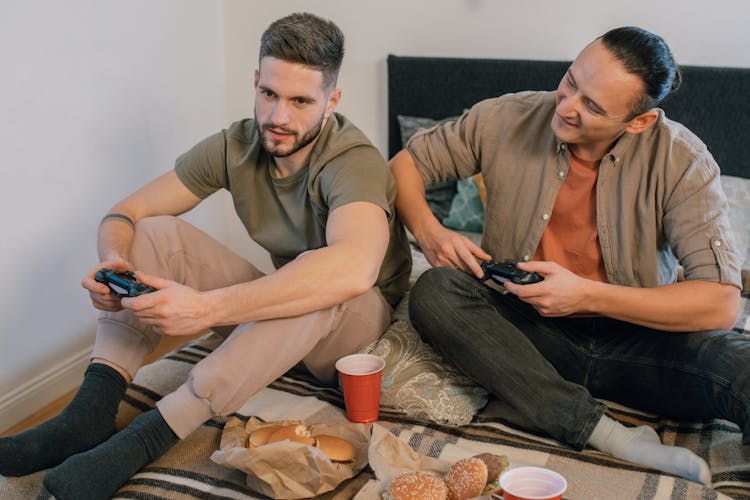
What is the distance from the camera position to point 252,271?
1.82 metres

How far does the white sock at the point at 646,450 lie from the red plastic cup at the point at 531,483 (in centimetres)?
40

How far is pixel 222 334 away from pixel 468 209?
1.03 meters

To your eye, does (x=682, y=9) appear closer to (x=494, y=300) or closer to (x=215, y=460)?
(x=494, y=300)

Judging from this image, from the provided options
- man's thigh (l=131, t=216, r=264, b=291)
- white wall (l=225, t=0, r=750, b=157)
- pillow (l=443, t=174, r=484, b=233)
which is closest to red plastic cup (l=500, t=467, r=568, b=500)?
man's thigh (l=131, t=216, r=264, b=291)

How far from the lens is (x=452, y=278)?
1.68m

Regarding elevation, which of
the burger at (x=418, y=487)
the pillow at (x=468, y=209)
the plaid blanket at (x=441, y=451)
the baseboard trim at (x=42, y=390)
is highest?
the pillow at (x=468, y=209)

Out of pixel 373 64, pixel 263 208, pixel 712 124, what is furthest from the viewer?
pixel 373 64

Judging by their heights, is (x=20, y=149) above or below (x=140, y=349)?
above

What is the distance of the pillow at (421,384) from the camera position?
166cm

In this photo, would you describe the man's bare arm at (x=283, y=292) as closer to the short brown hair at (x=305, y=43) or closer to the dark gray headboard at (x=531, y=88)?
the short brown hair at (x=305, y=43)

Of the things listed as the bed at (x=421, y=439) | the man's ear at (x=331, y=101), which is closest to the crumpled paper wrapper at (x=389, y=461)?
the bed at (x=421, y=439)

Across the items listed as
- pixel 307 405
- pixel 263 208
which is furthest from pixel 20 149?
pixel 307 405

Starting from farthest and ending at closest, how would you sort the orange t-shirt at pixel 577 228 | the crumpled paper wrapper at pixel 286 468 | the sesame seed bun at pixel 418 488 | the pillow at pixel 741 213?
the pillow at pixel 741 213
the orange t-shirt at pixel 577 228
the crumpled paper wrapper at pixel 286 468
the sesame seed bun at pixel 418 488

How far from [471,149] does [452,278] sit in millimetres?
346
